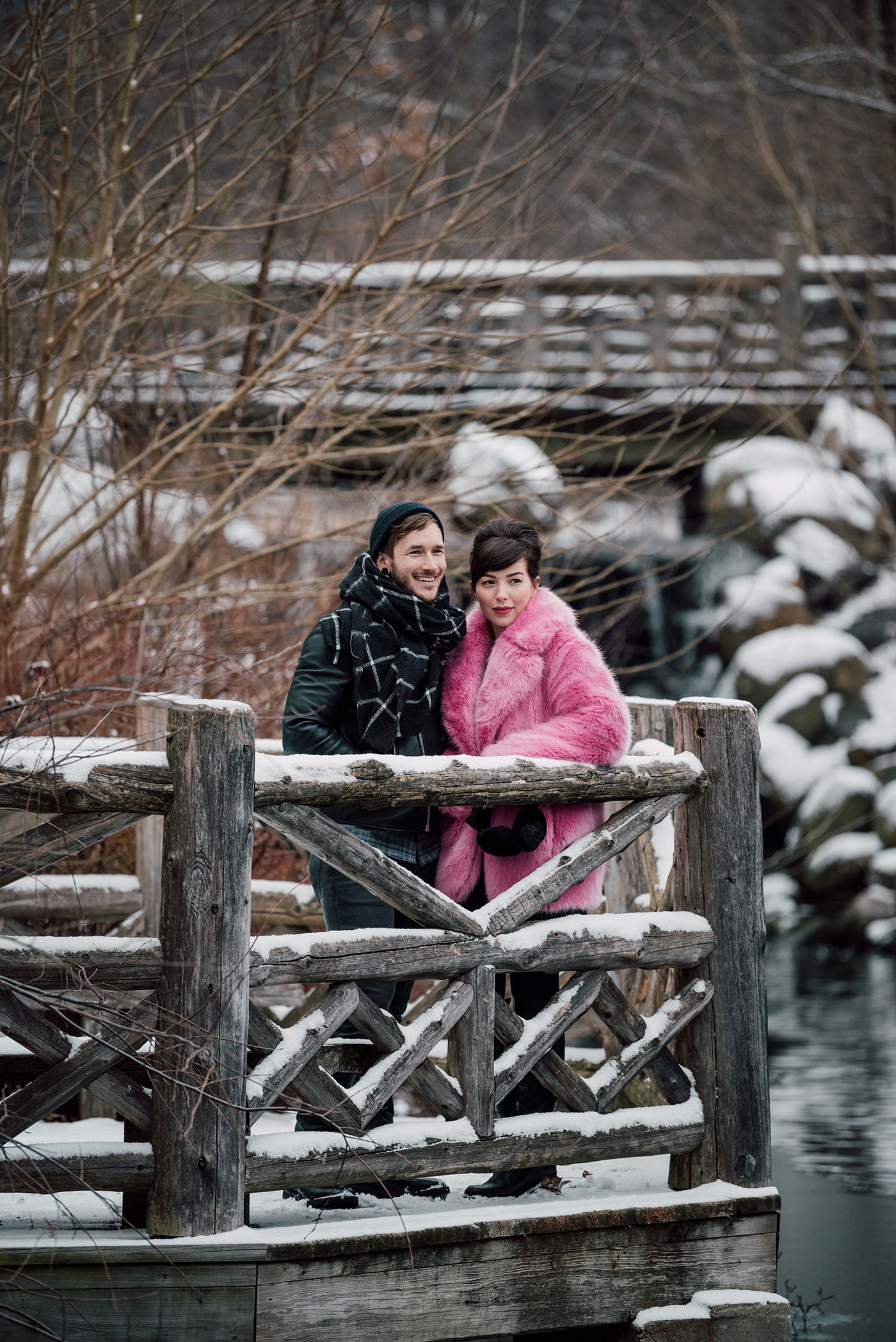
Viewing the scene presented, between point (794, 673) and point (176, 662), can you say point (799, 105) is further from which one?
point (176, 662)

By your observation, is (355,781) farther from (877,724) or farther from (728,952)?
(877,724)

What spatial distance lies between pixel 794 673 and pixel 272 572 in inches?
295

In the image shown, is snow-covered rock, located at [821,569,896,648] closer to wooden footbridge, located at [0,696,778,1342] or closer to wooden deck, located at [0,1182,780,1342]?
wooden footbridge, located at [0,696,778,1342]

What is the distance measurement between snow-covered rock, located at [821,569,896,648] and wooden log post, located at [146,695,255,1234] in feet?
40.5

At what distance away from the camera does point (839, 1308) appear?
471 cm

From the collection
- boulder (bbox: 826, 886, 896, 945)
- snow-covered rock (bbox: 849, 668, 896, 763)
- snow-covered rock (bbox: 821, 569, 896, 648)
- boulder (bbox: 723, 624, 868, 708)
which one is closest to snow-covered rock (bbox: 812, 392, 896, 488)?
snow-covered rock (bbox: 821, 569, 896, 648)

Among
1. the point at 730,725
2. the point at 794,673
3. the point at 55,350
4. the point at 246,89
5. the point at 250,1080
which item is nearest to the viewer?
the point at 250,1080

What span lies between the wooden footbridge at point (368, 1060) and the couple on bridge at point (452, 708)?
0.41 feet

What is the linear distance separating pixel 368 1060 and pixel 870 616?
470 inches

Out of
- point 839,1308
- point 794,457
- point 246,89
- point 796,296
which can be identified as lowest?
point 839,1308

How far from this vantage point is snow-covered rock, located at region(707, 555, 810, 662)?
14.3 meters

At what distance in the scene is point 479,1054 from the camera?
3.54 meters

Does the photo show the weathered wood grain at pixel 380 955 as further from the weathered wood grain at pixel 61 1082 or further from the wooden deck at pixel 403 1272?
the wooden deck at pixel 403 1272

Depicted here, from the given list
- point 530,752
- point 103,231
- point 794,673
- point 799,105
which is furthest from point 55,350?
point 799,105
